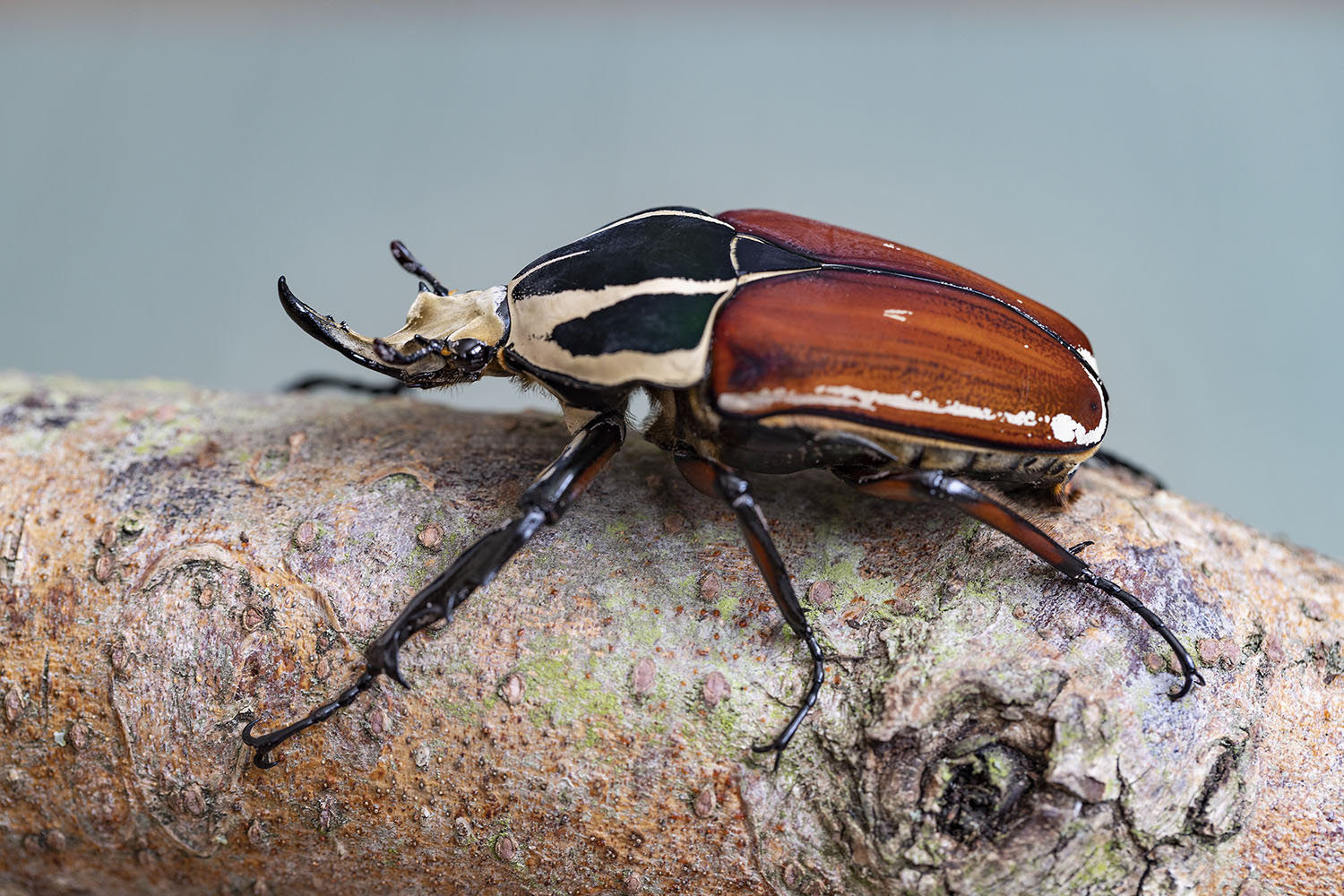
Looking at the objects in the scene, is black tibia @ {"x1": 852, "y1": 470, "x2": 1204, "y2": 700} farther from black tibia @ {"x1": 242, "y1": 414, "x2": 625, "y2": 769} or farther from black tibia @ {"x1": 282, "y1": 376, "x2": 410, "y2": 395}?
black tibia @ {"x1": 282, "y1": 376, "x2": 410, "y2": 395}

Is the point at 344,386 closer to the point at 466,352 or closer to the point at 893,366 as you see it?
the point at 466,352

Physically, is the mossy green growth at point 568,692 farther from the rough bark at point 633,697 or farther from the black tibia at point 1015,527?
the black tibia at point 1015,527

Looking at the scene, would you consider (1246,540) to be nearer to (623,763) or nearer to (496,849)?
(623,763)

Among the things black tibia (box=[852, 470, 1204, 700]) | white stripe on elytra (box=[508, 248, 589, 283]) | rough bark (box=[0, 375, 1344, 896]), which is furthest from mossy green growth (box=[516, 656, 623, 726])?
white stripe on elytra (box=[508, 248, 589, 283])

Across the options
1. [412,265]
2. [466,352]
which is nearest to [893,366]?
[466,352]

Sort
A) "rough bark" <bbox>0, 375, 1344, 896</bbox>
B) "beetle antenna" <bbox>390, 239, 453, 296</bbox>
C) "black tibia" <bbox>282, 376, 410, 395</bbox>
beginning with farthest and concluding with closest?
"black tibia" <bbox>282, 376, 410, 395</bbox>, "beetle antenna" <bbox>390, 239, 453, 296</bbox>, "rough bark" <bbox>0, 375, 1344, 896</bbox>

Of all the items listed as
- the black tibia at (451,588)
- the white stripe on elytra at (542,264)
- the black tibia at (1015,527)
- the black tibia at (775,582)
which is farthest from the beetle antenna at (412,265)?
the black tibia at (1015,527)
